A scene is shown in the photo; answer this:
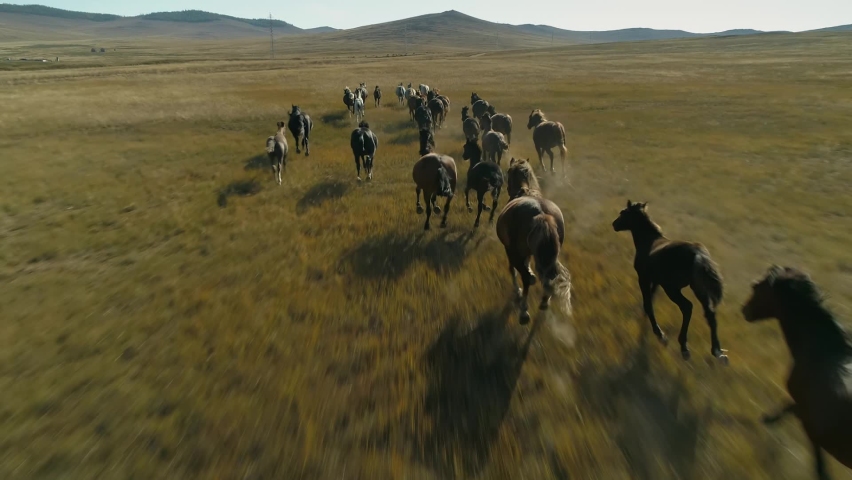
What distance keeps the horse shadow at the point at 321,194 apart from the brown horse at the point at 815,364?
399 inches

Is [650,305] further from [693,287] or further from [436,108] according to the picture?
[436,108]

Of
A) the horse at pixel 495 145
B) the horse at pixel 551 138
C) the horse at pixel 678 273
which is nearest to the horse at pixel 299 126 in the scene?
the horse at pixel 495 145

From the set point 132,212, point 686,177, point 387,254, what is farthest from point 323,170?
point 686,177

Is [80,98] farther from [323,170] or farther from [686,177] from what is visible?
[686,177]

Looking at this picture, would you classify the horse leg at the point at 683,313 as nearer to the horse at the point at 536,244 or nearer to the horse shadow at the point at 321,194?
the horse at the point at 536,244

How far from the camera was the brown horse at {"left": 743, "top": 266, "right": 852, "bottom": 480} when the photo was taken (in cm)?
349

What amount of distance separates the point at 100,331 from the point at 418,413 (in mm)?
5355

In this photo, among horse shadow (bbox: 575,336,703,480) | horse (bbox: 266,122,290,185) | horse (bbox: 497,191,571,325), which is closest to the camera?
horse shadow (bbox: 575,336,703,480)

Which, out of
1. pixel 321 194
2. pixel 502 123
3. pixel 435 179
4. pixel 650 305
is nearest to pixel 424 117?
pixel 502 123

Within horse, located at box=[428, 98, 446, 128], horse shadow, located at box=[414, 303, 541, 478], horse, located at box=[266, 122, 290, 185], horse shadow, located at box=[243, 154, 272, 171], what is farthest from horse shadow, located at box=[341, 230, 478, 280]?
horse, located at box=[428, 98, 446, 128]

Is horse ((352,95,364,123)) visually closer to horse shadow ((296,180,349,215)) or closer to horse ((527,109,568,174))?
horse shadow ((296,180,349,215))

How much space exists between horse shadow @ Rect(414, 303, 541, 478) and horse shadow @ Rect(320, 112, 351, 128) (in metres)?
21.1

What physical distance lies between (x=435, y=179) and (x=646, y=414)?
6.60 m

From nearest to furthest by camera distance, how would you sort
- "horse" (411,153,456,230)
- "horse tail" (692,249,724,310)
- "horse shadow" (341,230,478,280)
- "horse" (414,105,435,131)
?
"horse tail" (692,249,724,310), "horse shadow" (341,230,478,280), "horse" (411,153,456,230), "horse" (414,105,435,131)
